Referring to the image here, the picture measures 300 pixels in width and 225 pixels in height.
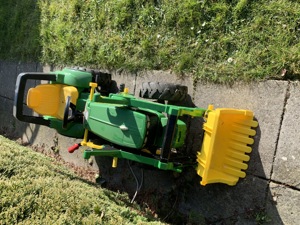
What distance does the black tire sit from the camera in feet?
13.0

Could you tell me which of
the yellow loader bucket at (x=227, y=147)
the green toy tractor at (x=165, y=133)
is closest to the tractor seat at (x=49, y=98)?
the green toy tractor at (x=165, y=133)

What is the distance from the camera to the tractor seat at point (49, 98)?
177 inches

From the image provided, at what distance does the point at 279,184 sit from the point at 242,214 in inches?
19.4

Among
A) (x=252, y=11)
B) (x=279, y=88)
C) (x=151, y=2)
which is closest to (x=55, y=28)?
(x=151, y=2)

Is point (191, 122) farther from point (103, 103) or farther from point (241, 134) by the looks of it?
point (103, 103)

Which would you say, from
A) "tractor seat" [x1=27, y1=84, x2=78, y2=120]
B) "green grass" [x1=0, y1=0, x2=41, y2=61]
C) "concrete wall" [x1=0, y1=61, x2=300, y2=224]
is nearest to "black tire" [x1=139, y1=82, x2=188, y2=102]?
"concrete wall" [x1=0, y1=61, x2=300, y2=224]

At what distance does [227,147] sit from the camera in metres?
3.63

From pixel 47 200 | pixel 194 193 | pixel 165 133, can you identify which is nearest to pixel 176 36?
pixel 165 133

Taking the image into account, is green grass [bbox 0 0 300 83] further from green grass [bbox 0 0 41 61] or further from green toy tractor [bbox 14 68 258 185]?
green toy tractor [bbox 14 68 258 185]

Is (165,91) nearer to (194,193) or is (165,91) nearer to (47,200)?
(194,193)

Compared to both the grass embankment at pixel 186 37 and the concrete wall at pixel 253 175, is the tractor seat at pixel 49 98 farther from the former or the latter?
the concrete wall at pixel 253 175

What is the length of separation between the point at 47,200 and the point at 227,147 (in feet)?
5.58

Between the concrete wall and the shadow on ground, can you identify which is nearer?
the concrete wall

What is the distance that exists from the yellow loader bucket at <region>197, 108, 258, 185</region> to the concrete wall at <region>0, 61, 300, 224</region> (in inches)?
4.1
